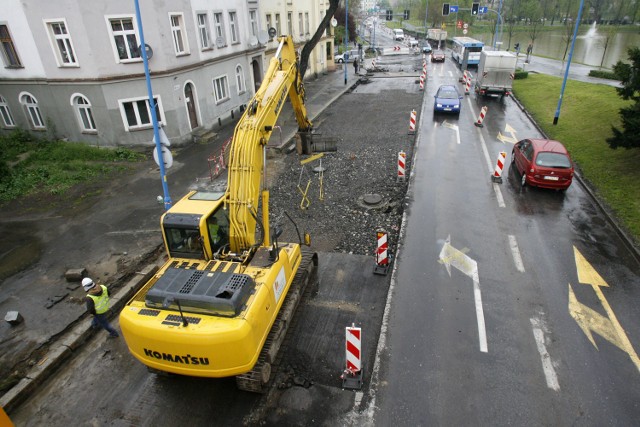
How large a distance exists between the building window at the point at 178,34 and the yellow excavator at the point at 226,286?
12565 millimetres

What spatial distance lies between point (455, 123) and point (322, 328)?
19237 millimetres

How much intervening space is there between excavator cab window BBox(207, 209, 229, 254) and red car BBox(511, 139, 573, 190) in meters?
12.1

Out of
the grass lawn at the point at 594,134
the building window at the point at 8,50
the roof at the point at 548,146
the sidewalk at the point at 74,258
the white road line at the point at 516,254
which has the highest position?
the building window at the point at 8,50

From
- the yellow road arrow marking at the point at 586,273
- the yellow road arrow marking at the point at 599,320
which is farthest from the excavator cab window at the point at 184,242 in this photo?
the yellow road arrow marking at the point at 586,273

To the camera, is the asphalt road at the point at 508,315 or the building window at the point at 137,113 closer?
the asphalt road at the point at 508,315

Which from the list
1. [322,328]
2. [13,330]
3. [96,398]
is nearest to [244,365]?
[322,328]

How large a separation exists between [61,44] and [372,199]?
652 inches

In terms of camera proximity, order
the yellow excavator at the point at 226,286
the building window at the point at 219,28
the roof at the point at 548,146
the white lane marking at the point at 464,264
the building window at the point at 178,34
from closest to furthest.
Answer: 1. the yellow excavator at the point at 226,286
2. the white lane marking at the point at 464,264
3. the roof at the point at 548,146
4. the building window at the point at 178,34
5. the building window at the point at 219,28

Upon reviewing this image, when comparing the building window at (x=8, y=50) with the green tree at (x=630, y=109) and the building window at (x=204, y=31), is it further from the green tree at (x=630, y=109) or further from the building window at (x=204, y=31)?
the green tree at (x=630, y=109)

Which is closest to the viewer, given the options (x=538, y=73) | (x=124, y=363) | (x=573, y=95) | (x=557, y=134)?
(x=124, y=363)

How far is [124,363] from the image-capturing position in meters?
8.30

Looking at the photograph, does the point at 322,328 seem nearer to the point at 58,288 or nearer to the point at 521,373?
the point at 521,373

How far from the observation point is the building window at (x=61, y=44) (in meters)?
18.0

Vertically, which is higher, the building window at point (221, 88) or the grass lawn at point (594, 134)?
the building window at point (221, 88)
